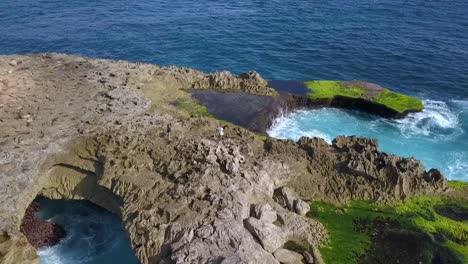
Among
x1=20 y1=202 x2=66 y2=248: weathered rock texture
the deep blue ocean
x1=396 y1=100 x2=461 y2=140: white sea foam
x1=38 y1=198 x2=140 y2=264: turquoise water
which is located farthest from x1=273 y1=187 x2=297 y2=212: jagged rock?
x1=396 y1=100 x2=461 y2=140: white sea foam

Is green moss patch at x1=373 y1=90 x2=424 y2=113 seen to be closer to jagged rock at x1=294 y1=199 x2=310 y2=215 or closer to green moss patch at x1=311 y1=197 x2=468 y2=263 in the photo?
green moss patch at x1=311 y1=197 x2=468 y2=263

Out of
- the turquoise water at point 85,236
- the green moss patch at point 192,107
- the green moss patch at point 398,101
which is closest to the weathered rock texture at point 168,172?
the turquoise water at point 85,236

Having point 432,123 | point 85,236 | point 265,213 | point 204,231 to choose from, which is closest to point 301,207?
point 265,213

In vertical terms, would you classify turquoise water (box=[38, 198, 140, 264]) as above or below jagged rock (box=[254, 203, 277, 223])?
below

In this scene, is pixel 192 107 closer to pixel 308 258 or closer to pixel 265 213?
pixel 265 213

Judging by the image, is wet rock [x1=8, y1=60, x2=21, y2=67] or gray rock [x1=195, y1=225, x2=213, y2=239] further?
wet rock [x1=8, y1=60, x2=21, y2=67]

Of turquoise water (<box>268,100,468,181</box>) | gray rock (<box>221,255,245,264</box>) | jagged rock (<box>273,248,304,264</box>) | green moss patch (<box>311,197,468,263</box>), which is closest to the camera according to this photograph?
gray rock (<box>221,255,245,264</box>)

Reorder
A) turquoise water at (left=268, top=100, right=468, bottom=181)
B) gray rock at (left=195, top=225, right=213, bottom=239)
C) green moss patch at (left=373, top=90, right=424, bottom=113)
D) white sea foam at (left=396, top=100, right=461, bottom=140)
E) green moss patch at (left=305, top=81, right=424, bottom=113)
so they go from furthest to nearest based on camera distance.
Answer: green moss patch at (left=305, top=81, right=424, bottom=113) < green moss patch at (left=373, top=90, right=424, bottom=113) < white sea foam at (left=396, top=100, right=461, bottom=140) < turquoise water at (left=268, top=100, right=468, bottom=181) < gray rock at (left=195, top=225, right=213, bottom=239)
